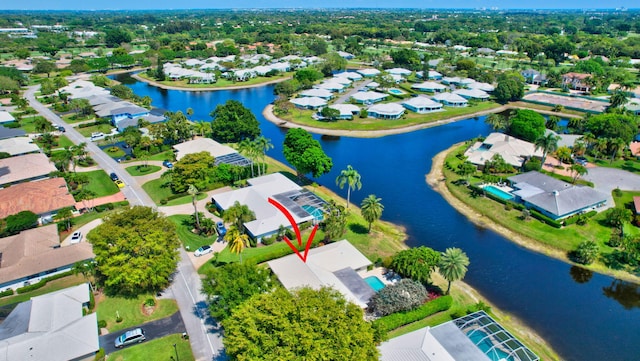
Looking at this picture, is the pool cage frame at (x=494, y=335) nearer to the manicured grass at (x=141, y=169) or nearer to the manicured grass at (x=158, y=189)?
the manicured grass at (x=158, y=189)

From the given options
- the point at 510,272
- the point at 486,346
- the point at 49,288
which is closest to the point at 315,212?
the point at 510,272

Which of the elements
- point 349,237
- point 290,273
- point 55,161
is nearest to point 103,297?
point 290,273

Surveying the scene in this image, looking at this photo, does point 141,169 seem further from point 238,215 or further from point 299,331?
point 299,331

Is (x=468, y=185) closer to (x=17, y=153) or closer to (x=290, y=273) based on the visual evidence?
(x=290, y=273)

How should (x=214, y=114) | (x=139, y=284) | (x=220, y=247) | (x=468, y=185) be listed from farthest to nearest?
(x=214, y=114) < (x=468, y=185) < (x=220, y=247) < (x=139, y=284)

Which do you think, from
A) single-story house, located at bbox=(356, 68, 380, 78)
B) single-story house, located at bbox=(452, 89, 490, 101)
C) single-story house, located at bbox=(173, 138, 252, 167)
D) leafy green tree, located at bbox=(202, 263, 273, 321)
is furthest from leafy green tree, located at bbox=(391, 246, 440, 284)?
single-story house, located at bbox=(356, 68, 380, 78)
